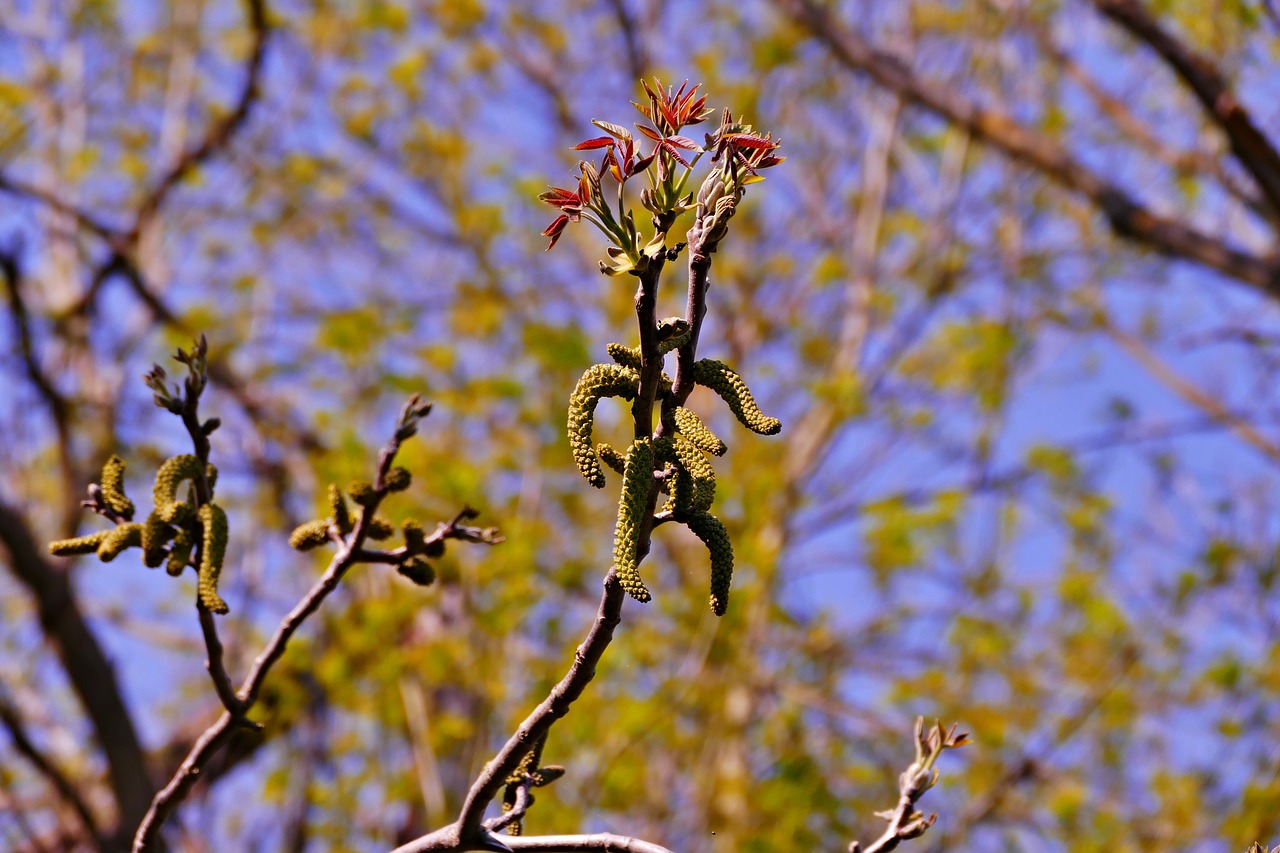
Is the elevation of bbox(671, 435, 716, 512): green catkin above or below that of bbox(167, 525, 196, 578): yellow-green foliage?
below

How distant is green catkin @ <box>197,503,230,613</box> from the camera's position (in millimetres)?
1973

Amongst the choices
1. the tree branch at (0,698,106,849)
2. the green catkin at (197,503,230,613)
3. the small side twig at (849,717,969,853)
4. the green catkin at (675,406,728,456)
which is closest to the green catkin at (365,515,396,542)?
the green catkin at (197,503,230,613)

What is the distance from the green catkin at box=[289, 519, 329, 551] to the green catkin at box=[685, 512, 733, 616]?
34.9 inches

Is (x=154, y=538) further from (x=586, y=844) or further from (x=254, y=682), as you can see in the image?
(x=586, y=844)

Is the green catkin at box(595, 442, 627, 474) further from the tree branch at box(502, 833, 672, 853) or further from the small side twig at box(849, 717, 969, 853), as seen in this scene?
the small side twig at box(849, 717, 969, 853)

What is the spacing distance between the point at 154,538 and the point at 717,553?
0.99 metres

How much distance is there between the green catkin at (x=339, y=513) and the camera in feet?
7.11

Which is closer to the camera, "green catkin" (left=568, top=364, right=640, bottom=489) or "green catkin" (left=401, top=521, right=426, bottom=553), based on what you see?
"green catkin" (left=568, top=364, right=640, bottom=489)

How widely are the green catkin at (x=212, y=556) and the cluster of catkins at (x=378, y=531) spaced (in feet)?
0.66

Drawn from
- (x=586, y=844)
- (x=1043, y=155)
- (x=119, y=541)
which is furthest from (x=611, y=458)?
(x=1043, y=155)

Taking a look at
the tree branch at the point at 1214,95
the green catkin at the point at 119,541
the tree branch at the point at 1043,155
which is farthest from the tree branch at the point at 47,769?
the tree branch at the point at 1043,155

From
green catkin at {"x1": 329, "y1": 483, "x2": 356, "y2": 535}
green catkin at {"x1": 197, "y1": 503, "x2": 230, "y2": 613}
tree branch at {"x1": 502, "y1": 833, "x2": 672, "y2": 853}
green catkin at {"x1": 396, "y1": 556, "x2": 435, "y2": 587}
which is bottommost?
tree branch at {"x1": 502, "y1": 833, "x2": 672, "y2": 853}

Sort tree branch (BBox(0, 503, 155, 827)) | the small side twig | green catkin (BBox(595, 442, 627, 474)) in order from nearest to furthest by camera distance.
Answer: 1. green catkin (BBox(595, 442, 627, 474))
2. the small side twig
3. tree branch (BBox(0, 503, 155, 827))

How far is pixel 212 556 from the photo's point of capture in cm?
198
